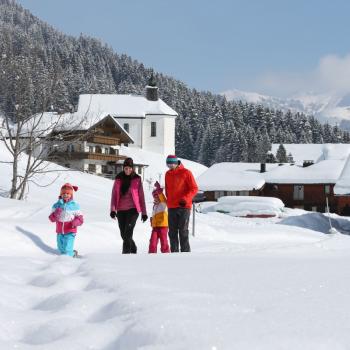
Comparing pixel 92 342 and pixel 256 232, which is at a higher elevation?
pixel 92 342

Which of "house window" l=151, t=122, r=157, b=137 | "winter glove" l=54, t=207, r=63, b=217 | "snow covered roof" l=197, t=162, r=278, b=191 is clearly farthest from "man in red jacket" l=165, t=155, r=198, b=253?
"house window" l=151, t=122, r=157, b=137

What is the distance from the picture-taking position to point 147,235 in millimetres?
13859

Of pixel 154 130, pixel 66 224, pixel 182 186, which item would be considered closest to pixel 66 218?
pixel 66 224

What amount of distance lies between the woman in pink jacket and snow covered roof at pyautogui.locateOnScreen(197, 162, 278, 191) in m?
47.6

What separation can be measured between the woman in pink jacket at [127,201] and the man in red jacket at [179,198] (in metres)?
0.48

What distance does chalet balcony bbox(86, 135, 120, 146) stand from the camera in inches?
2443

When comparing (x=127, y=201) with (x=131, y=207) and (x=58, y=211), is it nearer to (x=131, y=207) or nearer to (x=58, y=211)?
(x=131, y=207)

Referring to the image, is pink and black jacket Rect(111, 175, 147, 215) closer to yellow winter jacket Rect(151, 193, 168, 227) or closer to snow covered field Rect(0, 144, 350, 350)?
yellow winter jacket Rect(151, 193, 168, 227)

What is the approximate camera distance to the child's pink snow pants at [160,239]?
971cm

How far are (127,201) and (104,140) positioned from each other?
2177 inches

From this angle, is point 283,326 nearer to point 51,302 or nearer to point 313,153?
point 51,302

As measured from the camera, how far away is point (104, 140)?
63.9m

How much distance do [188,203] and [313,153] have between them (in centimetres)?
9323

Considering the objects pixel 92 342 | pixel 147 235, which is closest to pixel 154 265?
pixel 92 342
